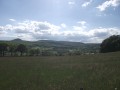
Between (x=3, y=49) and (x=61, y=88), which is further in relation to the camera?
(x=3, y=49)

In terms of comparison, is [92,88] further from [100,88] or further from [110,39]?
[110,39]

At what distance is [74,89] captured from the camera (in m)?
14.5

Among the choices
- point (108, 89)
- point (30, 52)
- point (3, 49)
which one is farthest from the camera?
point (30, 52)

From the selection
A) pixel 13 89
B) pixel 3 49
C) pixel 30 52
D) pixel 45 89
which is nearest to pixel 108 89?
pixel 45 89

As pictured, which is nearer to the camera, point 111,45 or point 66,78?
point 66,78

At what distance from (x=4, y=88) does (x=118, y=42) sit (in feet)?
281

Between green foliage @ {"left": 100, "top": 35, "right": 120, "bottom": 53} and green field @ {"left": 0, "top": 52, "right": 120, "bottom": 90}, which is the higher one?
green foliage @ {"left": 100, "top": 35, "right": 120, "bottom": 53}

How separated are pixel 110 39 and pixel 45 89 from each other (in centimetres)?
9049

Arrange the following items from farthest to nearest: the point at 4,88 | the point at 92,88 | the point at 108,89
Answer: the point at 4,88 → the point at 92,88 → the point at 108,89

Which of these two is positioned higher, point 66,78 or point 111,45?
point 111,45

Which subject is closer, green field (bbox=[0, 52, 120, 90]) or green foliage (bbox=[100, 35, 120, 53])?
green field (bbox=[0, 52, 120, 90])

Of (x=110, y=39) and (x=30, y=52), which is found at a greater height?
(x=110, y=39)

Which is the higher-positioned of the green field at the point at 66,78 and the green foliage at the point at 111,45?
the green foliage at the point at 111,45

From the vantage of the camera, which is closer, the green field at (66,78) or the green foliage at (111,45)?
the green field at (66,78)
